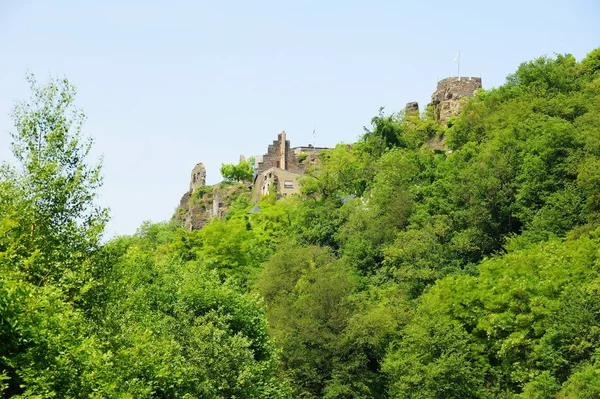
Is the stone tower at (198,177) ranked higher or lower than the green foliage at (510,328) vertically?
higher

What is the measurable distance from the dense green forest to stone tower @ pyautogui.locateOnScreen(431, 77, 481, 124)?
445 inches

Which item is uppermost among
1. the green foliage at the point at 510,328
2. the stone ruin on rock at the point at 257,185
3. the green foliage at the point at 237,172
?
the green foliage at the point at 237,172

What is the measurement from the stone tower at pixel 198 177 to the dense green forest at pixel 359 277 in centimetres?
5454

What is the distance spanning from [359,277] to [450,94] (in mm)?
43867

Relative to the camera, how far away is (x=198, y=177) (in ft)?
542

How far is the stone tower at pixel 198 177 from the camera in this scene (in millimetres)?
163250

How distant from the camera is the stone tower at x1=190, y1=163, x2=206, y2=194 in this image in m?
163

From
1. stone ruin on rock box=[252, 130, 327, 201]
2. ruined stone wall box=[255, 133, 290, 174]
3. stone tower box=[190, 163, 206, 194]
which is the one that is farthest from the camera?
stone tower box=[190, 163, 206, 194]

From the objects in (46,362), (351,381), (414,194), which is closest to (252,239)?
(414,194)

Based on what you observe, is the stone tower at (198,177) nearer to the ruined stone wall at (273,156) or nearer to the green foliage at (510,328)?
the ruined stone wall at (273,156)

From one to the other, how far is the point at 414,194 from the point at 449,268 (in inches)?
537

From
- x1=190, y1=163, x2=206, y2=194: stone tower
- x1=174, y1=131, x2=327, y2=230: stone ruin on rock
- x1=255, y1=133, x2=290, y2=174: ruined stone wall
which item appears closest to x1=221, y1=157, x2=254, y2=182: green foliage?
x1=190, y1=163, x2=206, y2=194: stone tower

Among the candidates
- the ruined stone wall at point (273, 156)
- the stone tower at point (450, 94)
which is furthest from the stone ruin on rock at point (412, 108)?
the ruined stone wall at point (273, 156)

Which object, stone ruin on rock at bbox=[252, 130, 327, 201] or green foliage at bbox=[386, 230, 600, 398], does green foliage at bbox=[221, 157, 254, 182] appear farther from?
green foliage at bbox=[386, 230, 600, 398]
